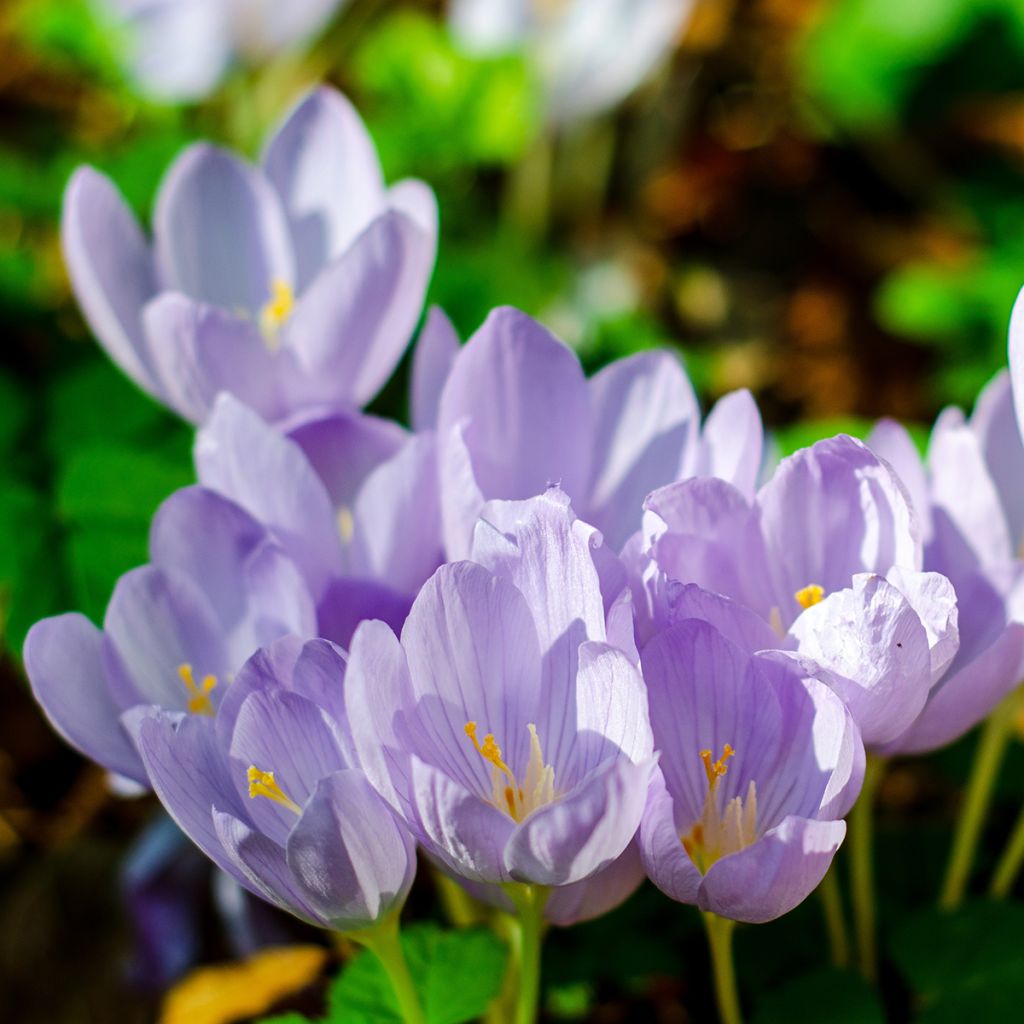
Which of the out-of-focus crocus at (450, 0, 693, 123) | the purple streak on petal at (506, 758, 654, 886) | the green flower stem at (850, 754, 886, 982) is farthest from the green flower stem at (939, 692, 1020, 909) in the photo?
the out-of-focus crocus at (450, 0, 693, 123)

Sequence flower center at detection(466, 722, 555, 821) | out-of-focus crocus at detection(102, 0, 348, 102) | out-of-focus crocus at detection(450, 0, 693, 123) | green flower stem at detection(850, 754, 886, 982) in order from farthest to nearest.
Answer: out-of-focus crocus at detection(450, 0, 693, 123), out-of-focus crocus at detection(102, 0, 348, 102), green flower stem at detection(850, 754, 886, 982), flower center at detection(466, 722, 555, 821)

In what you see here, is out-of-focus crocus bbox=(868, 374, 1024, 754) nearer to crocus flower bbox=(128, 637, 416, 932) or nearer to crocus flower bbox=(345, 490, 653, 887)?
crocus flower bbox=(345, 490, 653, 887)

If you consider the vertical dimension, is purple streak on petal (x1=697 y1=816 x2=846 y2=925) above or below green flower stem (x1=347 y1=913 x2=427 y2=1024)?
above

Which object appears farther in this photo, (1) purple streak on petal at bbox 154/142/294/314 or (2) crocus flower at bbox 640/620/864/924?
(1) purple streak on petal at bbox 154/142/294/314

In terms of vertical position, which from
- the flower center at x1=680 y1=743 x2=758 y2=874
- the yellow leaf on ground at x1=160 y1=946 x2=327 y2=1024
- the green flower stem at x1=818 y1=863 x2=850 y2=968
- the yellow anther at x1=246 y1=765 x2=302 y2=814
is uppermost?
the yellow anther at x1=246 y1=765 x2=302 y2=814

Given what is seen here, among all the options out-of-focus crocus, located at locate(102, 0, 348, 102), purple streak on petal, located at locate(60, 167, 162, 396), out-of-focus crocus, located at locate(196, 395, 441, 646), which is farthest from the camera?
out-of-focus crocus, located at locate(102, 0, 348, 102)

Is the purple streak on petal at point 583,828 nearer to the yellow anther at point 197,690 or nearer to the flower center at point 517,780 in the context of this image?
the flower center at point 517,780

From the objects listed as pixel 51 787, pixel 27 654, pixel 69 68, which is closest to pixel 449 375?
pixel 27 654
